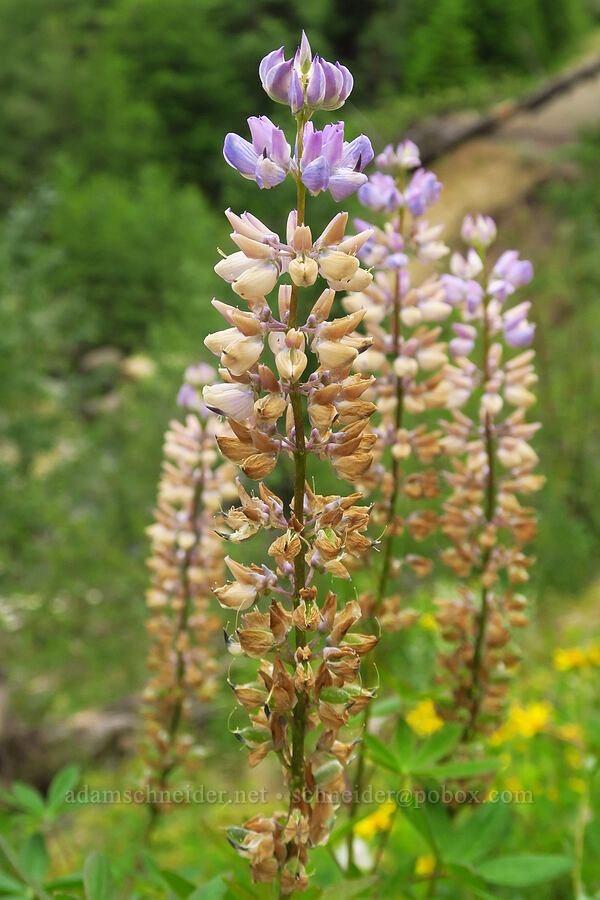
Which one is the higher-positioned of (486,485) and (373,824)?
(486,485)

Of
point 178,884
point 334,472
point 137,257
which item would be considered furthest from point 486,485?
point 137,257

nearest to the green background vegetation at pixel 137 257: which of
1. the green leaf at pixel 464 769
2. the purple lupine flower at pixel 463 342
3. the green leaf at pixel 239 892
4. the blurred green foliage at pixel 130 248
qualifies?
the blurred green foliage at pixel 130 248

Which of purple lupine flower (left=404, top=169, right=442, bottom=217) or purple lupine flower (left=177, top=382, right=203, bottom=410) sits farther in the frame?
purple lupine flower (left=177, top=382, right=203, bottom=410)

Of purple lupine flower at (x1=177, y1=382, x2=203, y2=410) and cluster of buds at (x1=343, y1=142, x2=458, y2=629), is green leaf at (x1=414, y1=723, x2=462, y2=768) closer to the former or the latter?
cluster of buds at (x1=343, y1=142, x2=458, y2=629)

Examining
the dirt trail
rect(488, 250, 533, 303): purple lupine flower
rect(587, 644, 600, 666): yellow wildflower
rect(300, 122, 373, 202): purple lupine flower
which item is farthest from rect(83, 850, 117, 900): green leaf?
the dirt trail

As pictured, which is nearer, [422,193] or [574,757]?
[422,193]

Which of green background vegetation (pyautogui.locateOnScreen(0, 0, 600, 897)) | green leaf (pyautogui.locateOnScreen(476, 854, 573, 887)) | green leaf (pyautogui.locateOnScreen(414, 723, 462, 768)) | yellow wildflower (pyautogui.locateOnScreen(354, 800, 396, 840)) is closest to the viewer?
green leaf (pyautogui.locateOnScreen(476, 854, 573, 887))

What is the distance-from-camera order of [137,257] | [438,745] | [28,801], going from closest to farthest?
[438,745], [28,801], [137,257]

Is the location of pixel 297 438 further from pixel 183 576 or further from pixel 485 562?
pixel 183 576
